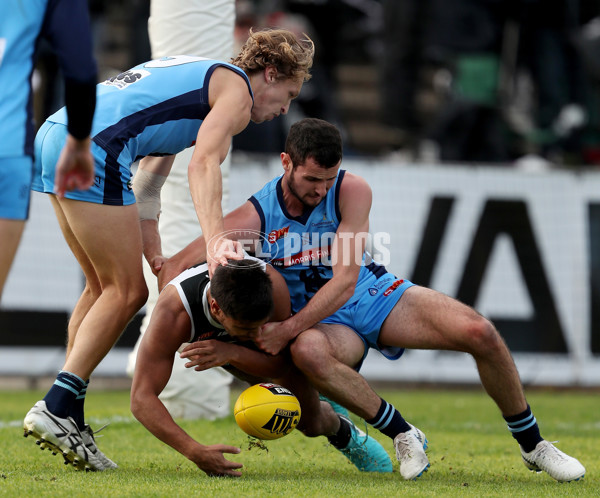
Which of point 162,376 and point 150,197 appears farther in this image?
point 150,197

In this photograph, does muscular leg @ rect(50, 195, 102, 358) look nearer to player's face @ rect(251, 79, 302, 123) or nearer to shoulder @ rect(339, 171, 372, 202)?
player's face @ rect(251, 79, 302, 123)

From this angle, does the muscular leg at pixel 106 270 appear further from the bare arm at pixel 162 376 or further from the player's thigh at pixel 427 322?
the player's thigh at pixel 427 322

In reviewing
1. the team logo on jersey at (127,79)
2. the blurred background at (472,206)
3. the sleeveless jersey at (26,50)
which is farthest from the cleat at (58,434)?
the blurred background at (472,206)

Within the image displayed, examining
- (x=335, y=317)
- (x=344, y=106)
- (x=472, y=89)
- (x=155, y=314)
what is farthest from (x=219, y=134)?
(x=344, y=106)

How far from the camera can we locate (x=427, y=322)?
17.4ft

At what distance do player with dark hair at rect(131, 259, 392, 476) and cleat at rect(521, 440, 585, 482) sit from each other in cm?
104

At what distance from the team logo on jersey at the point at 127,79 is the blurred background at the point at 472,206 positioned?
4.39 metres

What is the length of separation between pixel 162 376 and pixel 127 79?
1.51m

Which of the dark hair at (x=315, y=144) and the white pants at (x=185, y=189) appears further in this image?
the white pants at (x=185, y=189)

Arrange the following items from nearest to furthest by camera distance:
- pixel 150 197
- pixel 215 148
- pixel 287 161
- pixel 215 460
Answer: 1. pixel 215 148
2. pixel 215 460
3. pixel 287 161
4. pixel 150 197

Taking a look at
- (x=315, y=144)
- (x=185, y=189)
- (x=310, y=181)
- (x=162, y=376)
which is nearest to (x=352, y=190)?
(x=310, y=181)

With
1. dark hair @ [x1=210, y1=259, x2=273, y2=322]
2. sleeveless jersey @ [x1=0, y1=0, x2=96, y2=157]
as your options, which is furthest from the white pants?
sleeveless jersey @ [x1=0, y1=0, x2=96, y2=157]

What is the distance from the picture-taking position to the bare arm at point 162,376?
489 cm

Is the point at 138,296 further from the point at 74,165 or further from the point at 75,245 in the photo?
the point at 74,165
